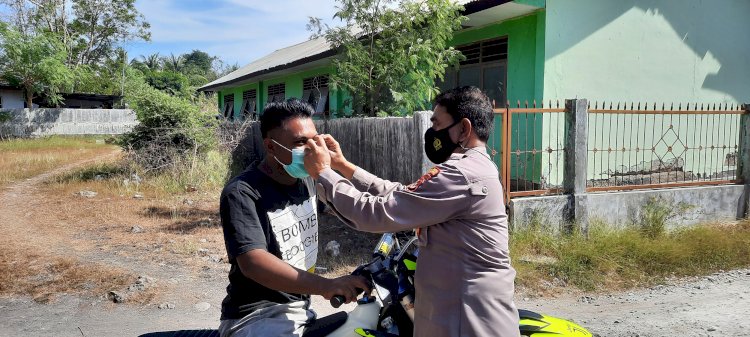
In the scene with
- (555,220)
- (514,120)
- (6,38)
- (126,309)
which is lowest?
(126,309)

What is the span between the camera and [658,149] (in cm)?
910

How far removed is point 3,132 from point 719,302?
31645 mm

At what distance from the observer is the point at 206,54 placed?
295 feet

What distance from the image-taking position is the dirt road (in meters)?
4.53

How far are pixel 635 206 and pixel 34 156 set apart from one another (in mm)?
19076

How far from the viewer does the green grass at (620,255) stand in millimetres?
5777

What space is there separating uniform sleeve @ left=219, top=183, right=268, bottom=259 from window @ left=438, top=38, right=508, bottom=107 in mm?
7035

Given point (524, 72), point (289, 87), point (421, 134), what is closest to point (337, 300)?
point (421, 134)

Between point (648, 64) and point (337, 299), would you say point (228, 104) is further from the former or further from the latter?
point (337, 299)

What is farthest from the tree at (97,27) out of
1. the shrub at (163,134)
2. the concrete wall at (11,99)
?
the shrub at (163,134)

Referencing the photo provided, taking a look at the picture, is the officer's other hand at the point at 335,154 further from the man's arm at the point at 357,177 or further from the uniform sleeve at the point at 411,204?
the uniform sleeve at the point at 411,204

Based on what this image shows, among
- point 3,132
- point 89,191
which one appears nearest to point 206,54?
point 3,132

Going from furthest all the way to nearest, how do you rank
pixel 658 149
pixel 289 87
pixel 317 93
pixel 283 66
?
1. pixel 289 87
2. pixel 317 93
3. pixel 283 66
4. pixel 658 149

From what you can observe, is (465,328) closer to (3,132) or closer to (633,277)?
(633,277)
